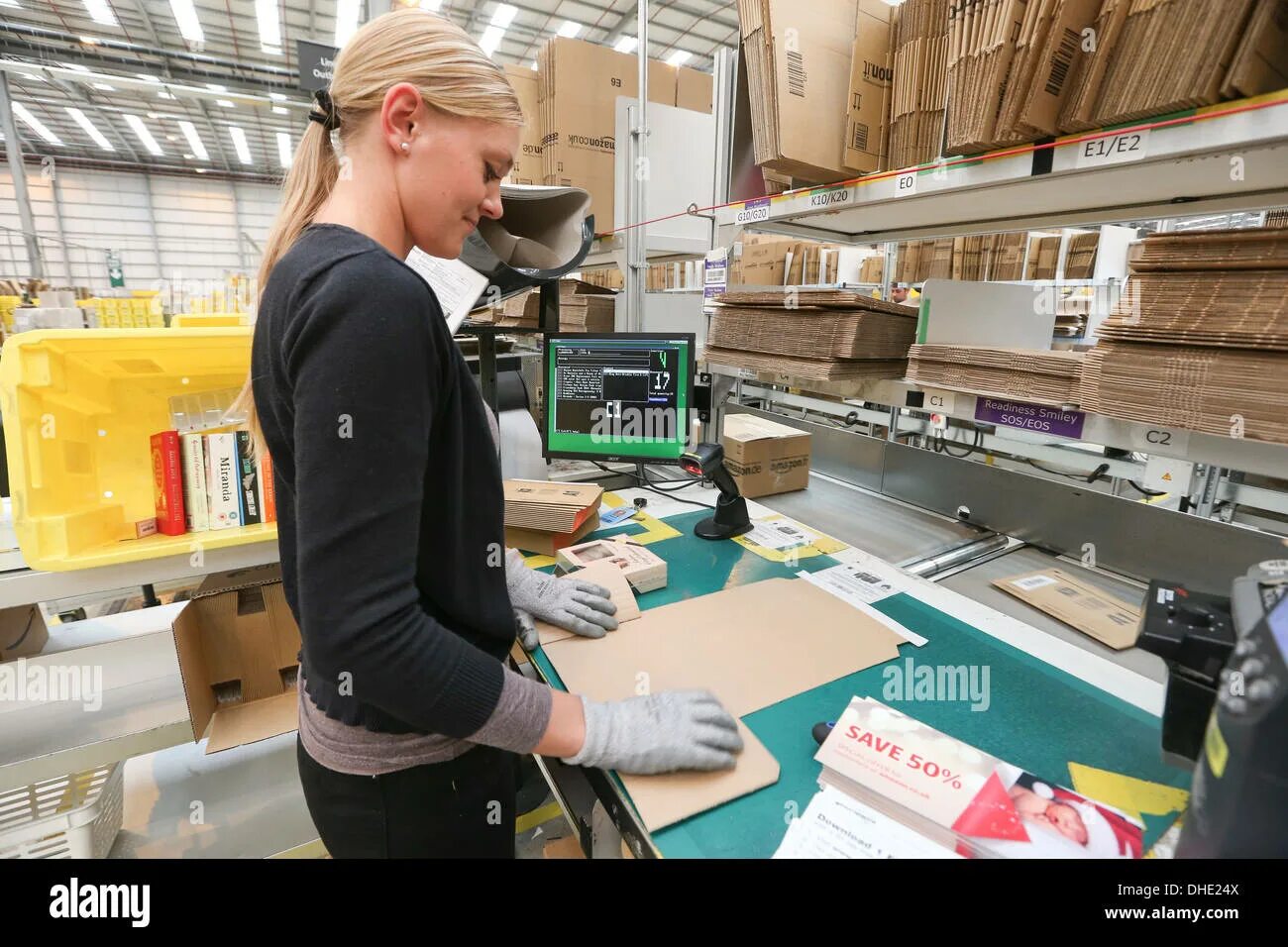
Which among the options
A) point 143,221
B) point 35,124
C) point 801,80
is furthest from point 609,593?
point 143,221

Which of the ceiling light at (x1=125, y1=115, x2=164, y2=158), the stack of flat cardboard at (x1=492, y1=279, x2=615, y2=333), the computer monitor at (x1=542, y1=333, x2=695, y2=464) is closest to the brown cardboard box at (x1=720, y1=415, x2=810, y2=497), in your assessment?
the computer monitor at (x1=542, y1=333, x2=695, y2=464)

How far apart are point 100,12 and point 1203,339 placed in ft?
30.8

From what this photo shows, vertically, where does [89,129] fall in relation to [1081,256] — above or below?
above

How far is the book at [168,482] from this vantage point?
4.16ft

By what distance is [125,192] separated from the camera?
11305 millimetres

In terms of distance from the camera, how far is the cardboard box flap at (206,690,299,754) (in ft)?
4.71

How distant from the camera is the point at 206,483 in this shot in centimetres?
132

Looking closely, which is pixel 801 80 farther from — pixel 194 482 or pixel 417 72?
pixel 194 482

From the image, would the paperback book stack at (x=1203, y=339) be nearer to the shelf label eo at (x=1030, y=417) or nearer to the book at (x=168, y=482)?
the shelf label eo at (x=1030, y=417)

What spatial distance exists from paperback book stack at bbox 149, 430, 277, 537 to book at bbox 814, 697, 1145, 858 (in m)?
1.25

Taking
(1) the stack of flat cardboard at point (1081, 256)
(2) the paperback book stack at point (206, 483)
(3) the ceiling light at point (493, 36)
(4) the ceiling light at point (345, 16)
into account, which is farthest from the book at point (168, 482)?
(3) the ceiling light at point (493, 36)

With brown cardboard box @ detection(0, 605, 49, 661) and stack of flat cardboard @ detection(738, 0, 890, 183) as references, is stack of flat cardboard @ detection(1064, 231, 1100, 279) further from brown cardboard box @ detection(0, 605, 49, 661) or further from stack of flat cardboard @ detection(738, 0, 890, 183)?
brown cardboard box @ detection(0, 605, 49, 661)

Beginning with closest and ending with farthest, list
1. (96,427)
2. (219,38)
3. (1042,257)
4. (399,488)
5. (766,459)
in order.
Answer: (399,488) < (96,427) < (766,459) < (1042,257) < (219,38)
